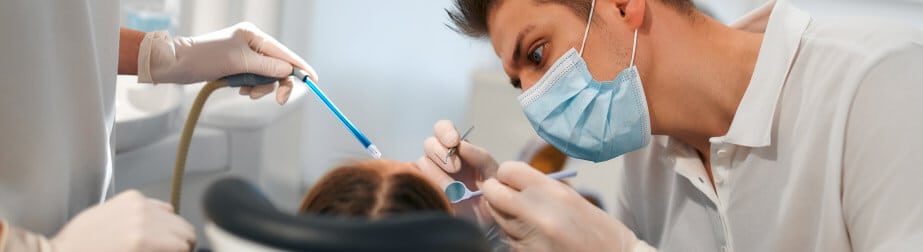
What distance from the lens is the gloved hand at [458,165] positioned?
1589 millimetres

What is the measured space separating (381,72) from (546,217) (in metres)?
2.14

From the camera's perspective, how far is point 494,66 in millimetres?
3295

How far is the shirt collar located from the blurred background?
4.28 feet

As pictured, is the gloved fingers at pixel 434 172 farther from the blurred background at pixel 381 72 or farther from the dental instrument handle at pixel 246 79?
the blurred background at pixel 381 72

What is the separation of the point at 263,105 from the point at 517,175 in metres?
1.35

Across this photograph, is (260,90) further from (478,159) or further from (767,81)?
(767,81)

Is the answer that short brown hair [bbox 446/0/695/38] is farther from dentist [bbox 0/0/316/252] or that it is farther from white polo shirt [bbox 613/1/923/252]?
dentist [bbox 0/0/316/252]

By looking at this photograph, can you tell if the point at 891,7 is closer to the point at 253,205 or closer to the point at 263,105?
the point at 263,105

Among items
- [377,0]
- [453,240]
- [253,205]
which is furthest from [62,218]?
[377,0]

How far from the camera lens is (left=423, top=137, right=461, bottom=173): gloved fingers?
5.29 ft

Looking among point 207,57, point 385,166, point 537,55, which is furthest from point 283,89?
point 385,166

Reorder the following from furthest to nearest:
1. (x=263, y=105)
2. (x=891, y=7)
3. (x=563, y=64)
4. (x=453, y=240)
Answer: (x=891, y=7) → (x=263, y=105) → (x=563, y=64) → (x=453, y=240)

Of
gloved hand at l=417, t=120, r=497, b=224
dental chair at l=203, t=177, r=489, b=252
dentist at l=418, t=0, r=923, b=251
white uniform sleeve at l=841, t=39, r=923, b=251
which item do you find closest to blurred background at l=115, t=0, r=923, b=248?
gloved hand at l=417, t=120, r=497, b=224

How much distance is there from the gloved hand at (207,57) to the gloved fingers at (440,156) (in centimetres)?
31
